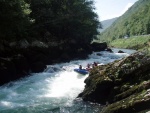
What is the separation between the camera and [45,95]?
23.8 m

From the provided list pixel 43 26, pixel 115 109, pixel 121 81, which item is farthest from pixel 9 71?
pixel 43 26

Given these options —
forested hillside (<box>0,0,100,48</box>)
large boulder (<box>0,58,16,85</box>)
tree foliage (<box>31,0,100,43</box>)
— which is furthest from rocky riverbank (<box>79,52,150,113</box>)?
tree foliage (<box>31,0,100,43</box>)

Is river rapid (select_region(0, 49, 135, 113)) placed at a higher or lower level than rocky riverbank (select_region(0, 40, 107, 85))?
lower

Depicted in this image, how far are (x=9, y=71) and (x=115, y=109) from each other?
18.5 metres

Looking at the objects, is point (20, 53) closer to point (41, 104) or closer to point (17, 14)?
point (17, 14)

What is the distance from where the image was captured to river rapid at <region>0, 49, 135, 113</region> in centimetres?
Result: 1950

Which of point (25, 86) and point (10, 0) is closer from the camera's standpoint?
point (25, 86)

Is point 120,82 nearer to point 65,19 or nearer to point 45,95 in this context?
point 45,95

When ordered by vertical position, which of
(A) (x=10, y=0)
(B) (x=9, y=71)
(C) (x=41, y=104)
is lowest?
(C) (x=41, y=104)

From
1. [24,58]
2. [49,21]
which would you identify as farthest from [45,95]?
[49,21]

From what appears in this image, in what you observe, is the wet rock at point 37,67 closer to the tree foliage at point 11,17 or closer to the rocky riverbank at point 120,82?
the tree foliage at point 11,17

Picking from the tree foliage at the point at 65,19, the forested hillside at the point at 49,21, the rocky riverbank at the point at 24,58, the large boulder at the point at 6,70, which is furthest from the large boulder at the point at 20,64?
the tree foliage at the point at 65,19

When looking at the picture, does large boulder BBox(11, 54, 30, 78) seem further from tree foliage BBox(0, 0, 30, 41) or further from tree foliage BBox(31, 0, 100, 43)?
tree foliage BBox(31, 0, 100, 43)

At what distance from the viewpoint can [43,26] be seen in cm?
5344
